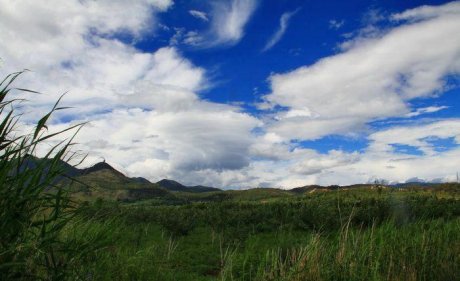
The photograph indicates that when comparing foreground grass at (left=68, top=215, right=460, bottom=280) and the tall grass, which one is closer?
the tall grass

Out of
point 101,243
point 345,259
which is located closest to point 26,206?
point 101,243

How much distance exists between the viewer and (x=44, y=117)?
158 inches

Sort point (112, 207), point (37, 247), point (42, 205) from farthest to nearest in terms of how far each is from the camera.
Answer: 1. point (112, 207)
2. point (42, 205)
3. point (37, 247)

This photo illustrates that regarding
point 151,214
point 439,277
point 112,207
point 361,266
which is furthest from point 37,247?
point 151,214

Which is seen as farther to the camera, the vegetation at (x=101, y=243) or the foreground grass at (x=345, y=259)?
the foreground grass at (x=345, y=259)

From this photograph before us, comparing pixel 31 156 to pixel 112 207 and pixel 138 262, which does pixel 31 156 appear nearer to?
pixel 112 207

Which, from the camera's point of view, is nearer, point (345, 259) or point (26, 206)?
point (26, 206)

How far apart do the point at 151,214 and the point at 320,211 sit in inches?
613

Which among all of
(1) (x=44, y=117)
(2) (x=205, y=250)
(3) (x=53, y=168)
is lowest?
(2) (x=205, y=250)

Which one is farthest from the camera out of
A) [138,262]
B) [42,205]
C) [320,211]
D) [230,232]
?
[320,211]

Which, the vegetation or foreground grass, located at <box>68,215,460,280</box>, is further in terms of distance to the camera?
foreground grass, located at <box>68,215,460,280</box>

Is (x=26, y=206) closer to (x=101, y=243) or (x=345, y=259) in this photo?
(x=101, y=243)

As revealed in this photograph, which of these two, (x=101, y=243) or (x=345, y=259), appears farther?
(x=345, y=259)

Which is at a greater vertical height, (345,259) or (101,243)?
(101,243)
